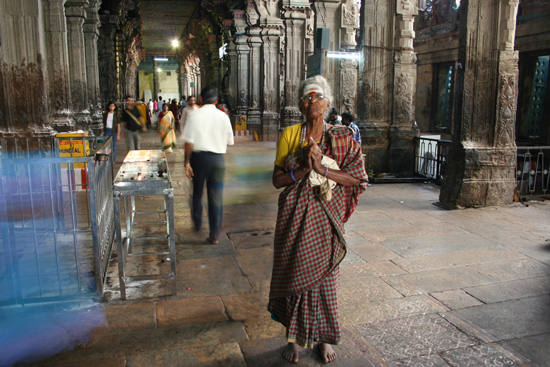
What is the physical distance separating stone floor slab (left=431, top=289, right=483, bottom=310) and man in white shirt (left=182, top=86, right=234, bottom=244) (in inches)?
97.4

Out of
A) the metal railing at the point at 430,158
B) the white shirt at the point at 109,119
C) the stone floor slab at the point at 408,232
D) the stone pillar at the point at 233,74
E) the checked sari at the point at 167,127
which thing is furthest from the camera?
the stone pillar at the point at 233,74

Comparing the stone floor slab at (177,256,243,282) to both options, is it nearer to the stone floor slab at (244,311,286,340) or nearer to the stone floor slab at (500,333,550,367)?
the stone floor slab at (244,311,286,340)

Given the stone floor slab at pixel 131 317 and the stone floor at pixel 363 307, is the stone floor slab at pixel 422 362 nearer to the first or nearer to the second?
the stone floor at pixel 363 307

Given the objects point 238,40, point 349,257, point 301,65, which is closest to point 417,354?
point 349,257

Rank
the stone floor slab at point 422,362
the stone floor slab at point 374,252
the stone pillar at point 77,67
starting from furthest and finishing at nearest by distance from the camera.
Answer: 1. the stone pillar at point 77,67
2. the stone floor slab at point 374,252
3. the stone floor slab at point 422,362

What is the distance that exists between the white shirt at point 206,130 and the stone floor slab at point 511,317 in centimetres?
305

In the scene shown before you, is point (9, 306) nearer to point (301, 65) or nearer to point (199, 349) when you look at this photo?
point (199, 349)

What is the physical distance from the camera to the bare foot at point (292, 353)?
2.75 metres

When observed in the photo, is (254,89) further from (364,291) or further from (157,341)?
(157,341)

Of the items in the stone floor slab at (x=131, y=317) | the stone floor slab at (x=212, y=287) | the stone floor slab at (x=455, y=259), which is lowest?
the stone floor slab at (x=131, y=317)

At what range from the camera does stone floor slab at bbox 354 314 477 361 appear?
2.88 metres

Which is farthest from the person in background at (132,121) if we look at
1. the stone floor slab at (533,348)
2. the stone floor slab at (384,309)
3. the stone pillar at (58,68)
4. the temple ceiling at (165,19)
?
the temple ceiling at (165,19)

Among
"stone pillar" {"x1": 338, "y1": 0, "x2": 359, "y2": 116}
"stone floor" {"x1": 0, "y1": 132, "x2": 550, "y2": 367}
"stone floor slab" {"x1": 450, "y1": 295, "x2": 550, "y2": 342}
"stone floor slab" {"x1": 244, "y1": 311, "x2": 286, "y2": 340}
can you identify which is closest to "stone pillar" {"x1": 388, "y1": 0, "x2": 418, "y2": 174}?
"stone pillar" {"x1": 338, "y1": 0, "x2": 359, "y2": 116}

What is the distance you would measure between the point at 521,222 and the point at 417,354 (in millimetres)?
4053
